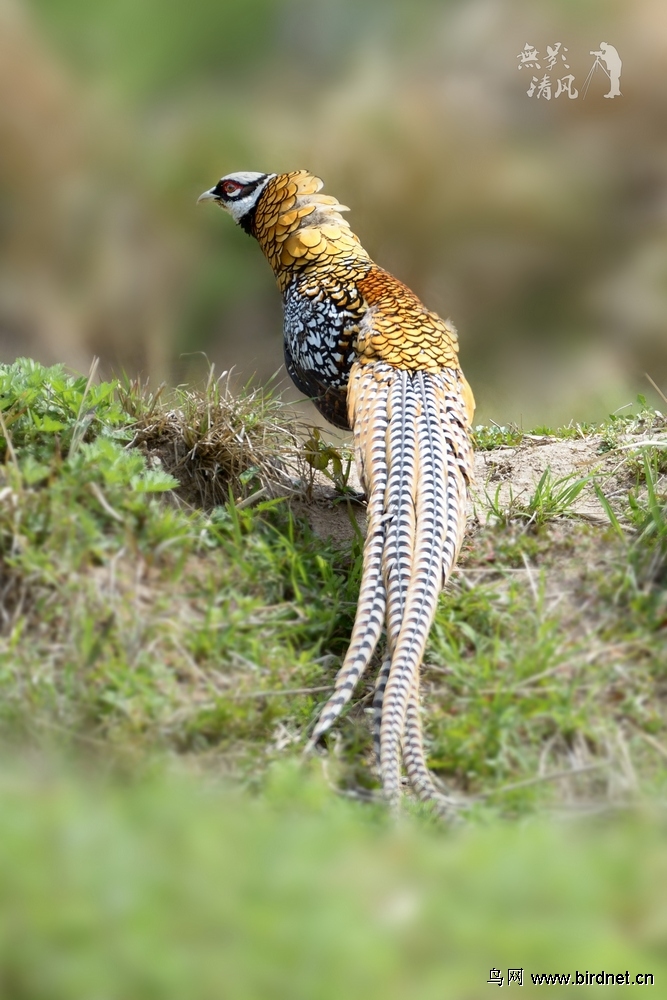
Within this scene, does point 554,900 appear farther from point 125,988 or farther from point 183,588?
point 183,588

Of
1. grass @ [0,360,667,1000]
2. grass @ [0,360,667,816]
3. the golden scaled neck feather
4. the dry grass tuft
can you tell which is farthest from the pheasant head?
grass @ [0,360,667,816]

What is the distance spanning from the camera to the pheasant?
272cm

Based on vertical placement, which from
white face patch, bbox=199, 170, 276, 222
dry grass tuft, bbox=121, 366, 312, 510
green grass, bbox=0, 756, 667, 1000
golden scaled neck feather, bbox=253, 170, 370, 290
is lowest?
green grass, bbox=0, 756, 667, 1000

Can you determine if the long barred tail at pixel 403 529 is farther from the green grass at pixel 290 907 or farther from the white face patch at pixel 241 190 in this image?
the white face patch at pixel 241 190

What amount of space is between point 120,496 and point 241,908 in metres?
1.86

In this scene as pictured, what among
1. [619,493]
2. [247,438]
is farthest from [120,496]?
[619,493]

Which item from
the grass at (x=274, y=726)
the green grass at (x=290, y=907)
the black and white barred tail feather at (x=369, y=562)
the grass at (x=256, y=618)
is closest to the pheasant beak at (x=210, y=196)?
the grass at (x=274, y=726)

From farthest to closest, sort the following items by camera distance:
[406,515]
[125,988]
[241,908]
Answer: [406,515] → [241,908] → [125,988]

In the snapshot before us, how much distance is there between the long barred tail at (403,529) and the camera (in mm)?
2623

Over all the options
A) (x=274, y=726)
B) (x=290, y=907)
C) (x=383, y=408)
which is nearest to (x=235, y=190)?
(x=383, y=408)

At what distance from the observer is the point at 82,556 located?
2.85m

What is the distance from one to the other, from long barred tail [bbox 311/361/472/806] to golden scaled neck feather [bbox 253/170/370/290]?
3.18 feet

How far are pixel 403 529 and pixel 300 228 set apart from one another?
7.24 feet

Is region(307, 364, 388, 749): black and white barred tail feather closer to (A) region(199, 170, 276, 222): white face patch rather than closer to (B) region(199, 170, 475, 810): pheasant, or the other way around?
(B) region(199, 170, 475, 810): pheasant
